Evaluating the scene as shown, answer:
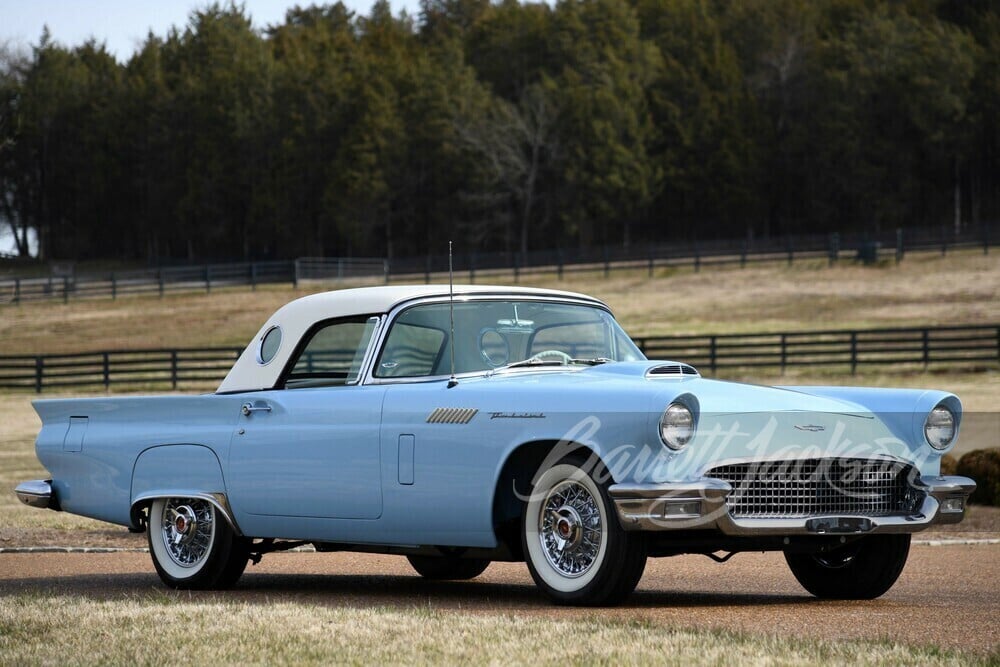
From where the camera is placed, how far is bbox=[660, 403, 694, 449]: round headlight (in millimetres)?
7148

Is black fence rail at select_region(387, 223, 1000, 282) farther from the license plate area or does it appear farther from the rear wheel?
the license plate area

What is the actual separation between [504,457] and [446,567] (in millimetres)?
2477

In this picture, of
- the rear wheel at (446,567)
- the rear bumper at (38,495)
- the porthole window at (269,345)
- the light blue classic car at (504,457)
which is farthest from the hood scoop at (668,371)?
the rear bumper at (38,495)

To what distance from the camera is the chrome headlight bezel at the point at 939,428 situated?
8062 mm

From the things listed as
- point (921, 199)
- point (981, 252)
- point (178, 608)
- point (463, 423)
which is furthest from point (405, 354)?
point (921, 199)

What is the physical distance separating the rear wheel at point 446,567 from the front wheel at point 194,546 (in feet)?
4.00

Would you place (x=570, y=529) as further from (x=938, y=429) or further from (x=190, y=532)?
(x=190, y=532)

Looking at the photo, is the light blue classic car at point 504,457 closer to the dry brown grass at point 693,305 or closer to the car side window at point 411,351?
the car side window at point 411,351

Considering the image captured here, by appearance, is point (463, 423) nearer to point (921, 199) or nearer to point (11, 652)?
point (11, 652)

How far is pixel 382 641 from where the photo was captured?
633 centimetres

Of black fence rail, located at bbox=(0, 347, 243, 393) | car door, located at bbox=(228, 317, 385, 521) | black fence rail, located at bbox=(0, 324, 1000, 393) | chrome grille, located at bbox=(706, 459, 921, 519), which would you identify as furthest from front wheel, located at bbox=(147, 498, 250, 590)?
black fence rail, located at bbox=(0, 347, 243, 393)

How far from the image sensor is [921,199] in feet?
303

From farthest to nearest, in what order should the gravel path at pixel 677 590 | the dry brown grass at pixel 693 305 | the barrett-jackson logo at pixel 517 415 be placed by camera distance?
the dry brown grass at pixel 693 305
the barrett-jackson logo at pixel 517 415
the gravel path at pixel 677 590

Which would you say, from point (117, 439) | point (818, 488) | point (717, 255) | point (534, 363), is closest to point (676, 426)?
point (818, 488)
